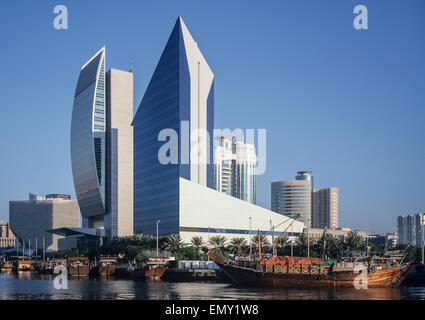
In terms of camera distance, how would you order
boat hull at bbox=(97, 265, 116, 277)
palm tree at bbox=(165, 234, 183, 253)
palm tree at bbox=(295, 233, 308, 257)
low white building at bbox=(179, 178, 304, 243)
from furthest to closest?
1. low white building at bbox=(179, 178, 304, 243)
2. palm tree at bbox=(165, 234, 183, 253)
3. palm tree at bbox=(295, 233, 308, 257)
4. boat hull at bbox=(97, 265, 116, 277)

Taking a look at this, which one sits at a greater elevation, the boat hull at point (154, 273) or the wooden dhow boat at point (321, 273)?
the wooden dhow boat at point (321, 273)

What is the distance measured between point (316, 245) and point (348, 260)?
4456 cm

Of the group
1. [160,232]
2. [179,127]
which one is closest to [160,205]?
[160,232]

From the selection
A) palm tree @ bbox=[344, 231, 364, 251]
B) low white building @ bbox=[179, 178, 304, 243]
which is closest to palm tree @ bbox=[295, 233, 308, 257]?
palm tree @ bbox=[344, 231, 364, 251]

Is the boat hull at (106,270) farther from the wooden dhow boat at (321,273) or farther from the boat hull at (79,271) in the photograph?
the wooden dhow boat at (321,273)

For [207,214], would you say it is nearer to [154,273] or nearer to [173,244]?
[173,244]

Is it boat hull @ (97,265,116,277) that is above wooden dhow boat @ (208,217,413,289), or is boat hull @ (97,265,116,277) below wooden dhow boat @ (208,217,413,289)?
below

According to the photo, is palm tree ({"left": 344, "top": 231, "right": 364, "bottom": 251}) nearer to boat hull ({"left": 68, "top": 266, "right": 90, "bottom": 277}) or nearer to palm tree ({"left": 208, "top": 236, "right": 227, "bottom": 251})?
palm tree ({"left": 208, "top": 236, "right": 227, "bottom": 251})

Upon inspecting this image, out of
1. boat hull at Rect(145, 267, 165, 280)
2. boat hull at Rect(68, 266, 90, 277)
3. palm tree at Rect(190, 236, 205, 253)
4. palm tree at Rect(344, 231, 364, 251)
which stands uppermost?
palm tree at Rect(344, 231, 364, 251)

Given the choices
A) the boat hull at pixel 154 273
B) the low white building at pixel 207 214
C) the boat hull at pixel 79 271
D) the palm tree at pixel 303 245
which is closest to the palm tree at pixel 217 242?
the low white building at pixel 207 214

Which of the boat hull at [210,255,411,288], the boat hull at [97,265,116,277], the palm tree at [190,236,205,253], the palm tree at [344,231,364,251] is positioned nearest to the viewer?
the boat hull at [210,255,411,288]
